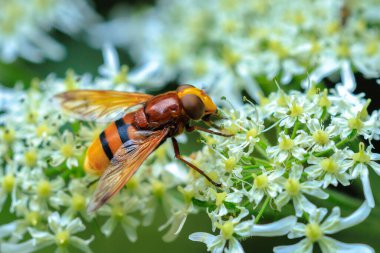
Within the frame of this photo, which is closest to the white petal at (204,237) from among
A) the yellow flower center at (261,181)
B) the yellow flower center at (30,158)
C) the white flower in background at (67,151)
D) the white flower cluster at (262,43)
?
the yellow flower center at (261,181)

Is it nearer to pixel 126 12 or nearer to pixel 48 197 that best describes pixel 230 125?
pixel 48 197

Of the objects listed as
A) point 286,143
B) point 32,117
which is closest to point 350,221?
point 286,143

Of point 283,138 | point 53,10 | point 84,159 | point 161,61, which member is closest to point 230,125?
point 283,138

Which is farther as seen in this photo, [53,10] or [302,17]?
[53,10]

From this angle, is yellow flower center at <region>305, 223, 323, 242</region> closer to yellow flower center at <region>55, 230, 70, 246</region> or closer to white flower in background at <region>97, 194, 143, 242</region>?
white flower in background at <region>97, 194, 143, 242</region>

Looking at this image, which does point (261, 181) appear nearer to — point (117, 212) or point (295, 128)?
point (295, 128)

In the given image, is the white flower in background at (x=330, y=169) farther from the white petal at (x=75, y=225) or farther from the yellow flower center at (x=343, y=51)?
the yellow flower center at (x=343, y=51)

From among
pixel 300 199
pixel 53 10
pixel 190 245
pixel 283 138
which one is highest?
pixel 53 10
